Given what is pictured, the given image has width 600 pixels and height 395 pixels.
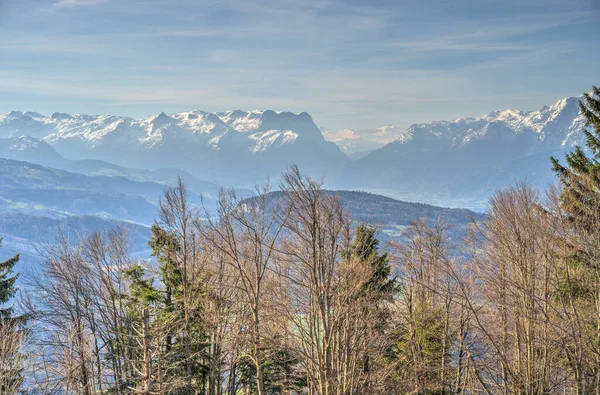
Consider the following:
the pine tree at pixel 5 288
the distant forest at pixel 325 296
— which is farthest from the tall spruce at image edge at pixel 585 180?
the pine tree at pixel 5 288

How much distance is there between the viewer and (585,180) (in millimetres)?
20344

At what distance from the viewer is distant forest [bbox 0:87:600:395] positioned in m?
18.3

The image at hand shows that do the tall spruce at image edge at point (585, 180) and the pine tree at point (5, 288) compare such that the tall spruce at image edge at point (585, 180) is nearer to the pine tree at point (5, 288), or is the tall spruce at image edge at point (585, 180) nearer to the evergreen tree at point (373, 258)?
the evergreen tree at point (373, 258)

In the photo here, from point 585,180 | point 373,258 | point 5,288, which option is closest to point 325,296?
point 373,258

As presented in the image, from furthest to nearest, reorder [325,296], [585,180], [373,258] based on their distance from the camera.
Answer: [373,258], [585,180], [325,296]

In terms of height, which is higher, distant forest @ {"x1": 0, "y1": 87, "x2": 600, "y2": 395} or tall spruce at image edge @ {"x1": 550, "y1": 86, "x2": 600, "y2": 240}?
tall spruce at image edge @ {"x1": 550, "y1": 86, "x2": 600, "y2": 240}

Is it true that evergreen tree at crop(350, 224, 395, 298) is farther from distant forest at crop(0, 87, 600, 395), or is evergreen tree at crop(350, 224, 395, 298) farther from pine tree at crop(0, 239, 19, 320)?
pine tree at crop(0, 239, 19, 320)

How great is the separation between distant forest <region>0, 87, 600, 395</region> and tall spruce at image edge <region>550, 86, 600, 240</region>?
9 centimetres

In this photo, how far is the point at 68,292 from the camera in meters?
27.3

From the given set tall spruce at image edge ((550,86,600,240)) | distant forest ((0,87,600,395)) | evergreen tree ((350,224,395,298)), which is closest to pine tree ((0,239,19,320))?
distant forest ((0,87,600,395))

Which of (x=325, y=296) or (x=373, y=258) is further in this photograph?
(x=373, y=258)

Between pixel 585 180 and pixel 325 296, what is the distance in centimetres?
1160

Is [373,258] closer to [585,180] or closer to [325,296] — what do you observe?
[325,296]

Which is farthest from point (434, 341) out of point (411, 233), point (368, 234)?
point (368, 234)
